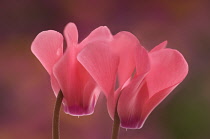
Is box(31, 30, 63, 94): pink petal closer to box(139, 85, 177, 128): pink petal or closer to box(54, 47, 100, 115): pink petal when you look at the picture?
box(54, 47, 100, 115): pink petal

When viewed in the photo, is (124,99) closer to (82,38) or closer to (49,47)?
(49,47)

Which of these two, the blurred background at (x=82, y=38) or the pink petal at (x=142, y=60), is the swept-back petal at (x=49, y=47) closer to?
the pink petal at (x=142, y=60)

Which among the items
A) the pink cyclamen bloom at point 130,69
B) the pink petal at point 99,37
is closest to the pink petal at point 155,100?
the pink cyclamen bloom at point 130,69

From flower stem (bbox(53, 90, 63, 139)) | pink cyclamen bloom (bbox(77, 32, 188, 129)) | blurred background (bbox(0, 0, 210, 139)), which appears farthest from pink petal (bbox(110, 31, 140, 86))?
blurred background (bbox(0, 0, 210, 139))

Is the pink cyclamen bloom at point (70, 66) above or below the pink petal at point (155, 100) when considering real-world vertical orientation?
above

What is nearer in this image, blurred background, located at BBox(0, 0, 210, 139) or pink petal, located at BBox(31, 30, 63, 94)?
pink petal, located at BBox(31, 30, 63, 94)

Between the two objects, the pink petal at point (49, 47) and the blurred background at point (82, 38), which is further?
the blurred background at point (82, 38)

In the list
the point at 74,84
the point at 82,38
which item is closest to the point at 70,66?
the point at 74,84

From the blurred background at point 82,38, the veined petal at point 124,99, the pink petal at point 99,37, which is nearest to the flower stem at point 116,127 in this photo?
the veined petal at point 124,99
